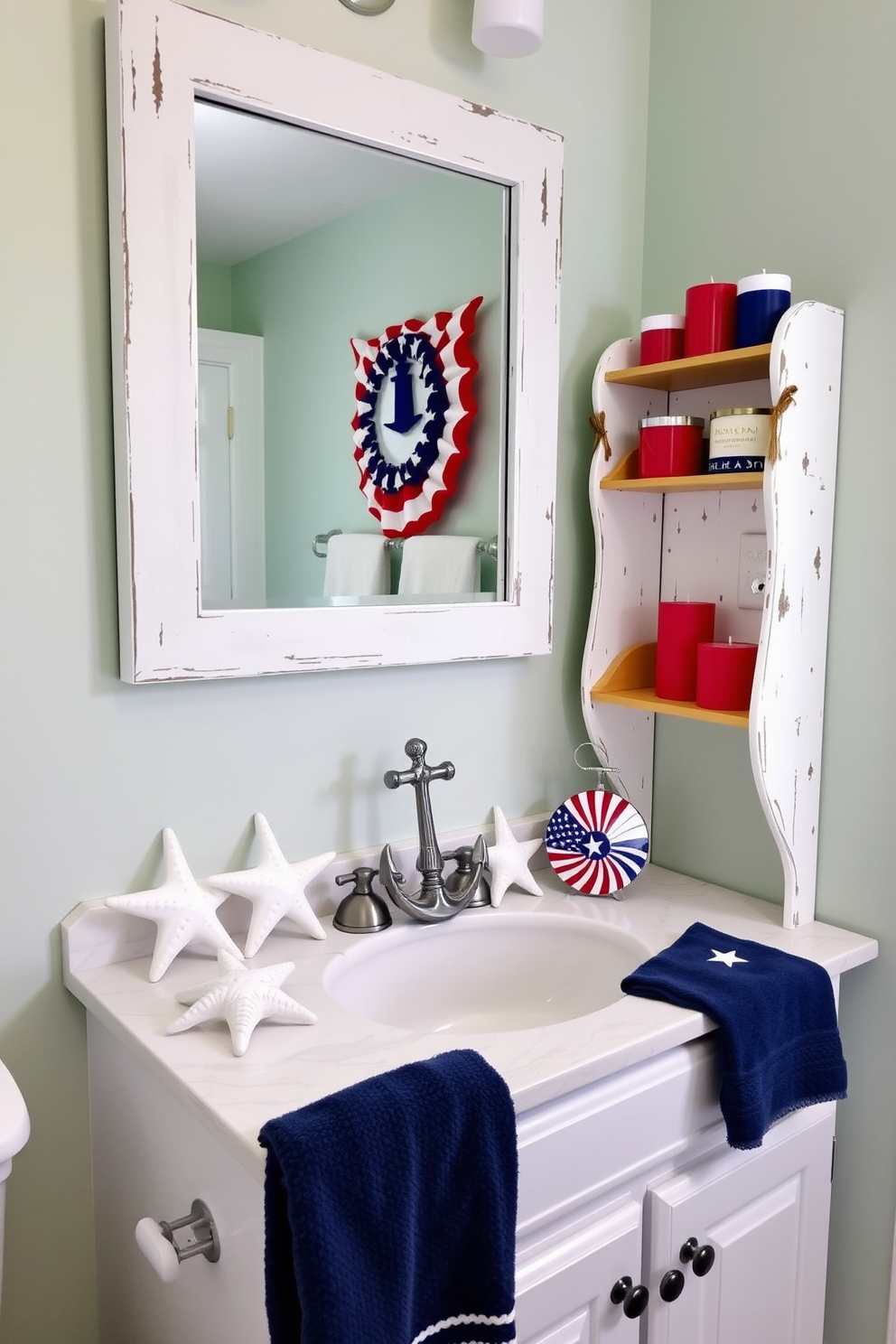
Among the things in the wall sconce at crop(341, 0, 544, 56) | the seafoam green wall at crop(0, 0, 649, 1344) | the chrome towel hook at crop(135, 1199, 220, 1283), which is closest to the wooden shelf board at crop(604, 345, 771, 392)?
the seafoam green wall at crop(0, 0, 649, 1344)

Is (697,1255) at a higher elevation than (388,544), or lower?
lower

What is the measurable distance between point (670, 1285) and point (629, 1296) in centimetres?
6

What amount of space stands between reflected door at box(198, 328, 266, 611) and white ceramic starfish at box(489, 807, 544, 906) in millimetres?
529

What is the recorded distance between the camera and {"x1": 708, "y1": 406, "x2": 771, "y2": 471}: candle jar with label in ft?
4.56

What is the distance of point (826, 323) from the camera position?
4.53 ft

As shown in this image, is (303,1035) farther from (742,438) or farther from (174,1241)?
(742,438)

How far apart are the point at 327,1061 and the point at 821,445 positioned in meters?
1.01

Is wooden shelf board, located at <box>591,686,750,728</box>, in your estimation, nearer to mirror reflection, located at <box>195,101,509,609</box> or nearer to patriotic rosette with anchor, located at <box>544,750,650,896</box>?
patriotic rosette with anchor, located at <box>544,750,650,896</box>

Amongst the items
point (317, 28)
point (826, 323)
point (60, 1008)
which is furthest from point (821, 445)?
point (60, 1008)

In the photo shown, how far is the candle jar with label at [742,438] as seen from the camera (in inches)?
54.7

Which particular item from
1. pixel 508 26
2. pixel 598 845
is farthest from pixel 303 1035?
pixel 508 26

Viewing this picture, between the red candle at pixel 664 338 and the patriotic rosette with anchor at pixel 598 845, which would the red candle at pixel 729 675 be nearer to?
the patriotic rosette with anchor at pixel 598 845

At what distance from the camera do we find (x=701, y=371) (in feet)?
4.86

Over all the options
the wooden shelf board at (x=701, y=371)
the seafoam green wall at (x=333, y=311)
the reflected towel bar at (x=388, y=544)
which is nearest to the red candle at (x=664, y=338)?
the wooden shelf board at (x=701, y=371)
